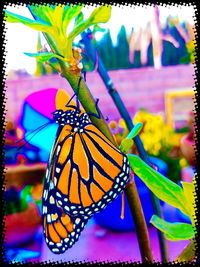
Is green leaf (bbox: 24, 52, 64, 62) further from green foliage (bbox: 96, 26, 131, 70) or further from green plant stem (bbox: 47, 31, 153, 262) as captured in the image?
green foliage (bbox: 96, 26, 131, 70)

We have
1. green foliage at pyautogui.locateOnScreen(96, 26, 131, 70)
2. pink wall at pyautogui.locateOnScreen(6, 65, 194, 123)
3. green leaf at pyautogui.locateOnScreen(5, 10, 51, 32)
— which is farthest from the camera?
pink wall at pyautogui.locateOnScreen(6, 65, 194, 123)

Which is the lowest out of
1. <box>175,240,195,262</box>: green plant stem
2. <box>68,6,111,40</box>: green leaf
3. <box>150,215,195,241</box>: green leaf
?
<box>175,240,195,262</box>: green plant stem

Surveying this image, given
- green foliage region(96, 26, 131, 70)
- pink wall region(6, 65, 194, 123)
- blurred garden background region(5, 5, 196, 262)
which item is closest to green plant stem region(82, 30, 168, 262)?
blurred garden background region(5, 5, 196, 262)

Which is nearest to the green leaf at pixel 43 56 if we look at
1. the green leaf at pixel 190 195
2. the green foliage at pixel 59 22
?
the green foliage at pixel 59 22

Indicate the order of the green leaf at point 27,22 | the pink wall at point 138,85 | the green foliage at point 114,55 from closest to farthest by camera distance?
the green leaf at point 27,22 < the green foliage at point 114,55 < the pink wall at point 138,85

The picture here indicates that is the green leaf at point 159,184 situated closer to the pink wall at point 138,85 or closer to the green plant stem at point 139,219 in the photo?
the green plant stem at point 139,219
